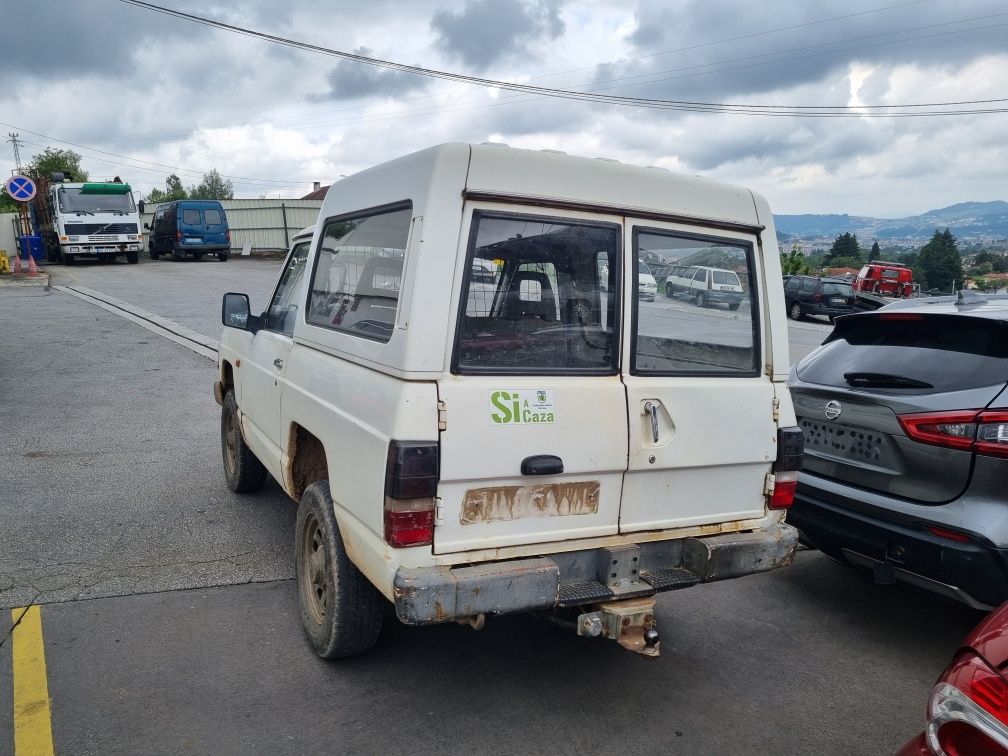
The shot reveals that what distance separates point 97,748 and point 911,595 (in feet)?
14.1

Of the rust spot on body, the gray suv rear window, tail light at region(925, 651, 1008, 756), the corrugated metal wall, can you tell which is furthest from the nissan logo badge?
the corrugated metal wall

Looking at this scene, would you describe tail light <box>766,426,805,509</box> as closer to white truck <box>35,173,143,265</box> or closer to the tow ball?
the tow ball

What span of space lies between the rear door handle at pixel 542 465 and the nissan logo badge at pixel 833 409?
76.6 inches

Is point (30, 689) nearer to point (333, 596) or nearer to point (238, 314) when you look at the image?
point (333, 596)

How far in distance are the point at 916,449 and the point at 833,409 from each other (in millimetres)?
534

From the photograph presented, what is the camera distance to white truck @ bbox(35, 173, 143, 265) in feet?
81.8

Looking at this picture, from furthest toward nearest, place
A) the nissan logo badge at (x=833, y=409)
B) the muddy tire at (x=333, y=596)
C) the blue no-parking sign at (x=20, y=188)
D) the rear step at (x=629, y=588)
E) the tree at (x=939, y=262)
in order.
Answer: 1. the tree at (x=939, y=262)
2. the blue no-parking sign at (x=20, y=188)
3. the nissan logo badge at (x=833, y=409)
4. the muddy tire at (x=333, y=596)
5. the rear step at (x=629, y=588)

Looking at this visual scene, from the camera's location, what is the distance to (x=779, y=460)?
3.54m

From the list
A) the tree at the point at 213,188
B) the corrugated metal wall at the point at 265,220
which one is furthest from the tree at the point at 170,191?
the corrugated metal wall at the point at 265,220

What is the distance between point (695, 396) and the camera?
3.31 m

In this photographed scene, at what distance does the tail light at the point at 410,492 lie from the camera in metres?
2.79

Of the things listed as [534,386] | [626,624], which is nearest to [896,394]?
[626,624]

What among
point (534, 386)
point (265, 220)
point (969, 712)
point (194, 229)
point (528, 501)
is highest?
point (265, 220)

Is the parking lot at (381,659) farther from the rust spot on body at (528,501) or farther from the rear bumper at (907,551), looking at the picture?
the rust spot on body at (528,501)
